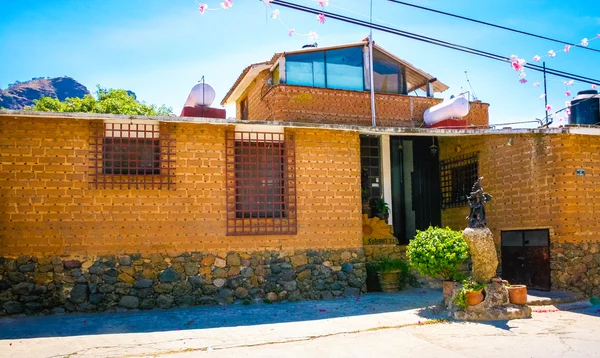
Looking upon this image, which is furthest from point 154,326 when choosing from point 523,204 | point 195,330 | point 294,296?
point 523,204

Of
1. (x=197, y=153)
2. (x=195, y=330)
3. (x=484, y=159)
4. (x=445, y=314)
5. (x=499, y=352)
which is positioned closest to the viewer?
(x=499, y=352)

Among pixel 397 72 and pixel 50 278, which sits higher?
pixel 397 72

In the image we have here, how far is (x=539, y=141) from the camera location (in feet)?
41.8

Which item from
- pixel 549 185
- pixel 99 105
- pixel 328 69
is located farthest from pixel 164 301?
pixel 99 105

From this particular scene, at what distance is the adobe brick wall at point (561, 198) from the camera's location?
12227 mm

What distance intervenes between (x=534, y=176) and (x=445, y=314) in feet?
16.4

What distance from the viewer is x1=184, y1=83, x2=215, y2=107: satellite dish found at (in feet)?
41.2

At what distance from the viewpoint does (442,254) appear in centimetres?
956

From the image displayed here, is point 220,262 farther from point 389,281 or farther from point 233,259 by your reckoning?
point 389,281

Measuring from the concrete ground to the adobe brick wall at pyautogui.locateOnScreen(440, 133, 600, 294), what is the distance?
1559mm

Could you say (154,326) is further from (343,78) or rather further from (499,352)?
(343,78)

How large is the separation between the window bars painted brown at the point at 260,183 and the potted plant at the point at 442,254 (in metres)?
3.10

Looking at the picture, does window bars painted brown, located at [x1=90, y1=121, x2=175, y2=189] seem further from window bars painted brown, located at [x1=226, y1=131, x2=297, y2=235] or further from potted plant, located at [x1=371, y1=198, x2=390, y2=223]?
potted plant, located at [x1=371, y1=198, x2=390, y2=223]

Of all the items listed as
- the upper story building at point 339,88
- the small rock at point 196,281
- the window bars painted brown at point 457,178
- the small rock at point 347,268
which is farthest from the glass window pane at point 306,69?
the small rock at point 196,281
